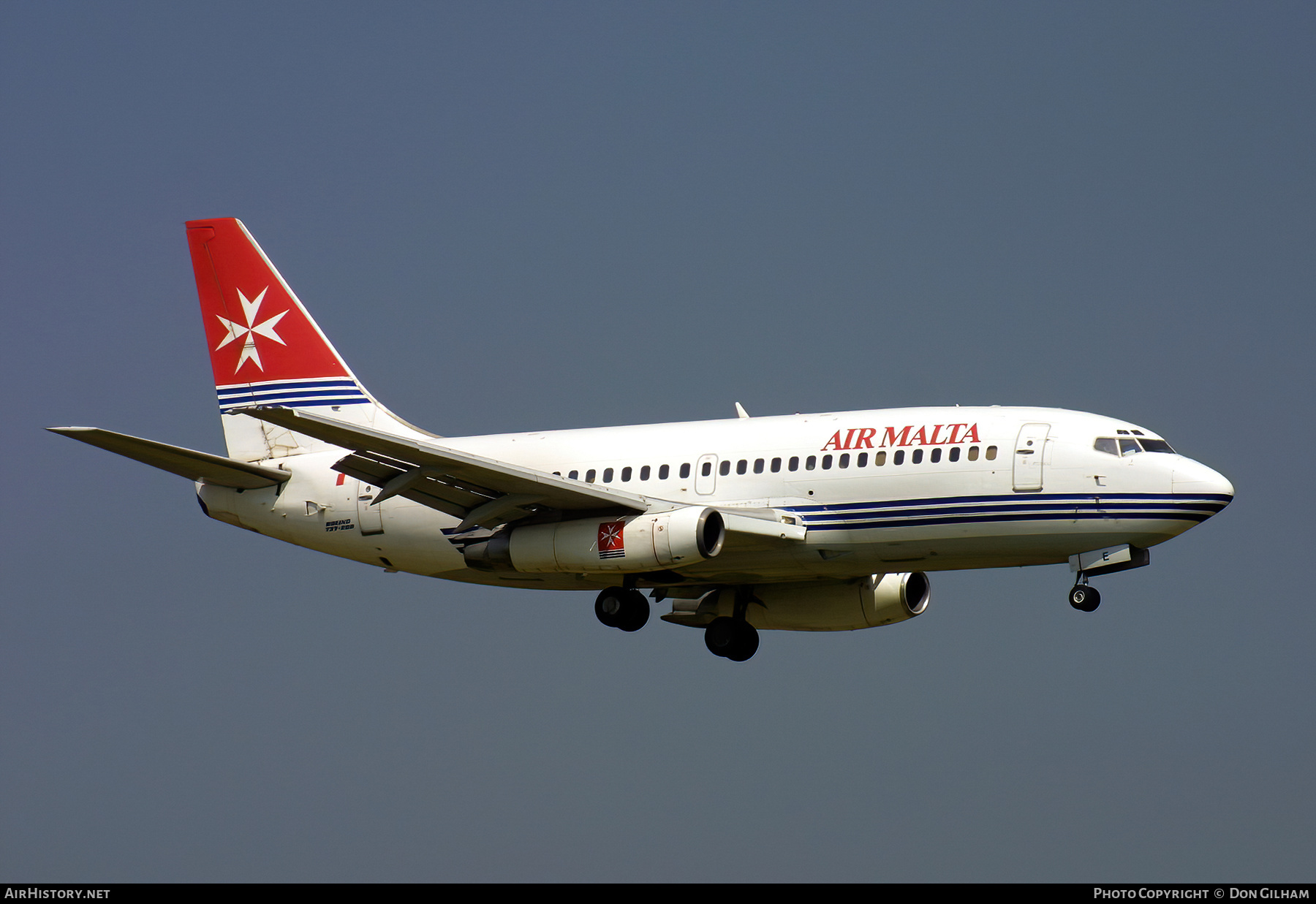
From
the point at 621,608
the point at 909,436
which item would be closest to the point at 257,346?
the point at 621,608

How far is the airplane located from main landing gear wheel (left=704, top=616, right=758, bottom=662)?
0.05 metres

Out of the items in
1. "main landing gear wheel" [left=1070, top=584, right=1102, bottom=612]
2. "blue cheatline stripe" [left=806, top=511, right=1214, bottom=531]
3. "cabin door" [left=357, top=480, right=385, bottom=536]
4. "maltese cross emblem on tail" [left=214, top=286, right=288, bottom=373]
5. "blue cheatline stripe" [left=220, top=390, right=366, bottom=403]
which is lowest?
"main landing gear wheel" [left=1070, top=584, right=1102, bottom=612]

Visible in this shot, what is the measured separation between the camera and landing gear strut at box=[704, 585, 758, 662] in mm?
42312

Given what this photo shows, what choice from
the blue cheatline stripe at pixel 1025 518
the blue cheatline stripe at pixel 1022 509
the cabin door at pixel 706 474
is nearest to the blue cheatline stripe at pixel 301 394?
the cabin door at pixel 706 474

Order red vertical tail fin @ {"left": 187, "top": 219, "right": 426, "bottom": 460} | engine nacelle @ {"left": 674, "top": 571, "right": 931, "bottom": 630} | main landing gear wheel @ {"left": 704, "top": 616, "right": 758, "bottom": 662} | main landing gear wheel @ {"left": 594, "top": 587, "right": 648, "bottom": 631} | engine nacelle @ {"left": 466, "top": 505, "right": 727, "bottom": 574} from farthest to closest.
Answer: red vertical tail fin @ {"left": 187, "top": 219, "right": 426, "bottom": 460}, main landing gear wheel @ {"left": 704, "top": 616, "right": 758, "bottom": 662}, engine nacelle @ {"left": 674, "top": 571, "right": 931, "bottom": 630}, main landing gear wheel @ {"left": 594, "top": 587, "right": 648, "bottom": 631}, engine nacelle @ {"left": 466, "top": 505, "right": 727, "bottom": 574}

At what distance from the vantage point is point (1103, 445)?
35188mm

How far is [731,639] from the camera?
4228cm

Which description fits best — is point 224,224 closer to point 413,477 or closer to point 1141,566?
point 413,477

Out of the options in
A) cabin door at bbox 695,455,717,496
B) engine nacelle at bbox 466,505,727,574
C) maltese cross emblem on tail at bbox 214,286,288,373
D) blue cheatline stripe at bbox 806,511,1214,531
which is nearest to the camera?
blue cheatline stripe at bbox 806,511,1214,531

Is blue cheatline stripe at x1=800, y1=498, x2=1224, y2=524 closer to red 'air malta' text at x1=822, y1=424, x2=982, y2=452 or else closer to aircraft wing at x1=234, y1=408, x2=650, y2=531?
red 'air malta' text at x1=822, y1=424, x2=982, y2=452

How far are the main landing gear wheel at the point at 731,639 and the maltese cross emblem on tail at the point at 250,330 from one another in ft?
43.9

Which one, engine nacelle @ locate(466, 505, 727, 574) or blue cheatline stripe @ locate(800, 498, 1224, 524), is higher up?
blue cheatline stripe @ locate(800, 498, 1224, 524)

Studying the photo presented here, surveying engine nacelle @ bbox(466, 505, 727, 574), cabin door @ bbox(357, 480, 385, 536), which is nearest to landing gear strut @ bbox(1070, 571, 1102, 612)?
engine nacelle @ bbox(466, 505, 727, 574)

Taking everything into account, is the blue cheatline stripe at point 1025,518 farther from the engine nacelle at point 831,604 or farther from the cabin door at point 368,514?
the cabin door at point 368,514
